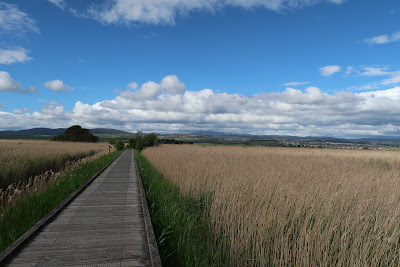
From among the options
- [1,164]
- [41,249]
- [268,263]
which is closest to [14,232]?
[41,249]

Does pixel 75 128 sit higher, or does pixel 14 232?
pixel 75 128

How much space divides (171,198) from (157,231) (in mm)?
2313

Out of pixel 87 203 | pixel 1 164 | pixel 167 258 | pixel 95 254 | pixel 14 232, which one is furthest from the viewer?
pixel 1 164

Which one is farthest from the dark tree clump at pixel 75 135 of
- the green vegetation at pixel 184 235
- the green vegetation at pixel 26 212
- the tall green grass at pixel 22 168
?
the green vegetation at pixel 184 235

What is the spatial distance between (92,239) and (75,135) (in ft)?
288

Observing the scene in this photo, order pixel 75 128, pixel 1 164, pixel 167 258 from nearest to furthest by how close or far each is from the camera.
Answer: pixel 167 258
pixel 1 164
pixel 75 128

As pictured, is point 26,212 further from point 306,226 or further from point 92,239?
point 306,226

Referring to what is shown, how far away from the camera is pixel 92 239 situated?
4.55 m

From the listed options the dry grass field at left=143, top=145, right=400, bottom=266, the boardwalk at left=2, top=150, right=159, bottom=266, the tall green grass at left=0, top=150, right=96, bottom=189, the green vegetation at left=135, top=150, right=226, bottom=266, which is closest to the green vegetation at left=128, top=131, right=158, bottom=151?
the tall green grass at left=0, top=150, right=96, bottom=189

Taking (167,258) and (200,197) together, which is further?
(200,197)

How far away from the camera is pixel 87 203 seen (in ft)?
24.3

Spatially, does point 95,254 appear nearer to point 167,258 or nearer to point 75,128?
point 167,258

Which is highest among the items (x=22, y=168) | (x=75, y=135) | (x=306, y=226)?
(x=75, y=135)

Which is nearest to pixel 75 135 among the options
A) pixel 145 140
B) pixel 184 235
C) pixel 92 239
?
pixel 145 140
